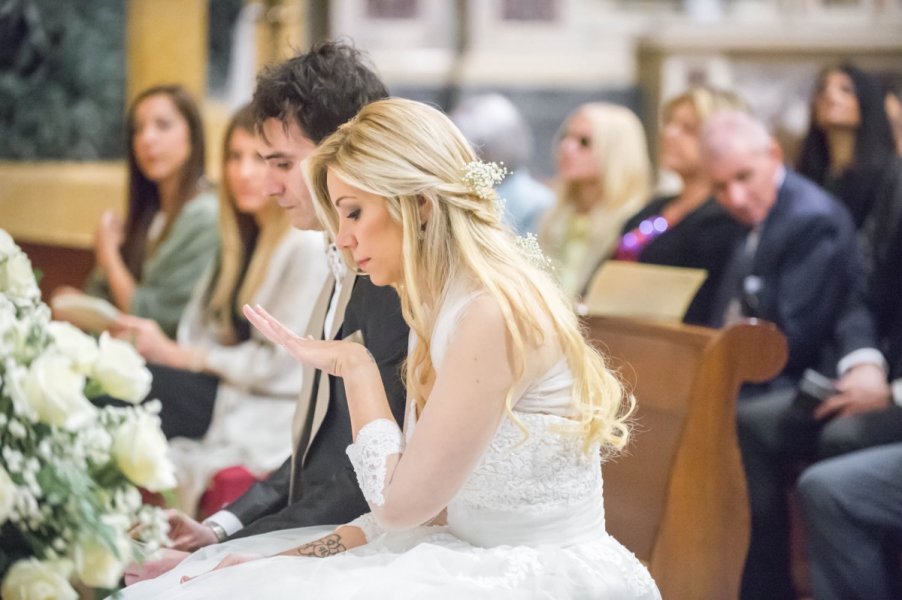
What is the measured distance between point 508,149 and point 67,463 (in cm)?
475

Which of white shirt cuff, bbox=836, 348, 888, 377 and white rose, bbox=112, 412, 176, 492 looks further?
white shirt cuff, bbox=836, 348, 888, 377

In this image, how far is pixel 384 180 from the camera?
1.90 metres

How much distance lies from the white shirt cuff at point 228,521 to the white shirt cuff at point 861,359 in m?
2.12

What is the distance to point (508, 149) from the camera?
240 inches

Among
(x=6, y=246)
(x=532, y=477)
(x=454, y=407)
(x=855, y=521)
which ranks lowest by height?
(x=855, y=521)

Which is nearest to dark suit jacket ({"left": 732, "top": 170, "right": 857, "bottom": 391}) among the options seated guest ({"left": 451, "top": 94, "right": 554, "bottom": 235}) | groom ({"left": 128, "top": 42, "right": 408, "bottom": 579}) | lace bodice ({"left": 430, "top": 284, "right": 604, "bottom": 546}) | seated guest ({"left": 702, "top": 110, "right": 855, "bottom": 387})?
seated guest ({"left": 702, "top": 110, "right": 855, "bottom": 387})

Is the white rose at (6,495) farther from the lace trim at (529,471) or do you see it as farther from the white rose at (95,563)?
the lace trim at (529,471)

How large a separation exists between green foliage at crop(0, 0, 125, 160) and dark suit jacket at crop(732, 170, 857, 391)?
311 centimetres

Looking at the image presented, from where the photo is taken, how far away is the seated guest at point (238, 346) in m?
3.61

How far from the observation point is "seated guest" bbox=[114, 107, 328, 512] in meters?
3.61

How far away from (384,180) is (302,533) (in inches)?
25.5

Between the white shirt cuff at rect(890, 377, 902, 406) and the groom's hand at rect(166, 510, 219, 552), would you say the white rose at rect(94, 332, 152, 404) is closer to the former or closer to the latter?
the groom's hand at rect(166, 510, 219, 552)

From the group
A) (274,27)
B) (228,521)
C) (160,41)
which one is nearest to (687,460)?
(228,521)

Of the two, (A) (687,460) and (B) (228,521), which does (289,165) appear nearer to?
(B) (228,521)
